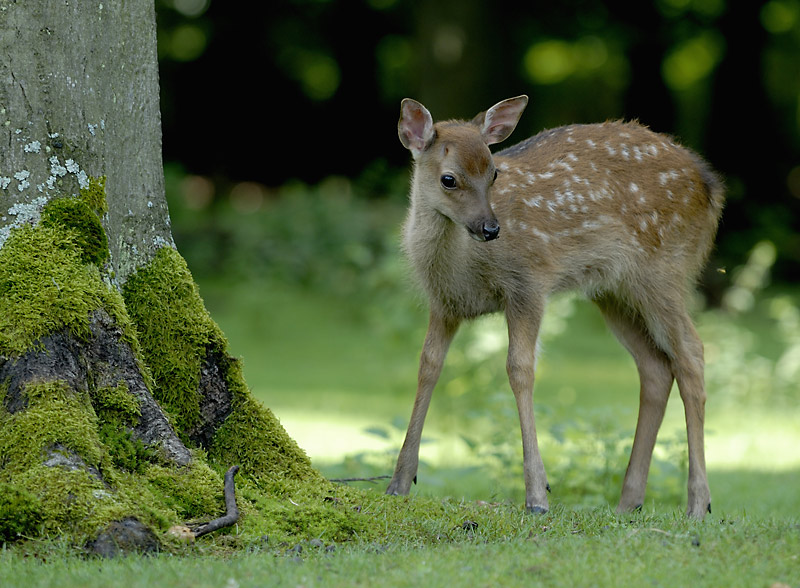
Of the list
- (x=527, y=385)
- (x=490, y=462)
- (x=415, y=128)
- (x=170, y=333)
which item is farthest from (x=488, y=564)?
(x=490, y=462)

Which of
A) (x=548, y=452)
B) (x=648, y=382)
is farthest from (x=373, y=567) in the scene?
(x=548, y=452)

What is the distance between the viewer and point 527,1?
76.9 feet

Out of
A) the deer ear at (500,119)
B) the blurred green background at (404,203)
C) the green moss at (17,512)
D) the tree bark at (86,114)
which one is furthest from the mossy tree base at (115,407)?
the deer ear at (500,119)

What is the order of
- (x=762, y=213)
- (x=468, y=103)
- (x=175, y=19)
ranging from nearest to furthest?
(x=468, y=103) < (x=762, y=213) < (x=175, y=19)

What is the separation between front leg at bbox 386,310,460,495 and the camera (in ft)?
19.2

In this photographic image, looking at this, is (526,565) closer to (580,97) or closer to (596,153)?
(596,153)

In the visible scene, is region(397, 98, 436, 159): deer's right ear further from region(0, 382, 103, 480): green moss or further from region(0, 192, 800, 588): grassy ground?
region(0, 382, 103, 480): green moss

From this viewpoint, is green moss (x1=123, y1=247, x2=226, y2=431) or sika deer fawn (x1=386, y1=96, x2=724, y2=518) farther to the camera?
sika deer fawn (x1=386, y1=96, x2=724, y2=518)

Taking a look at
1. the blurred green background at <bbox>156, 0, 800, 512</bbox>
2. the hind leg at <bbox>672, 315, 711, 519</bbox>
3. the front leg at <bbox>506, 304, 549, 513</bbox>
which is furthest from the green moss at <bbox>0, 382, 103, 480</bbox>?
the hind leg at <bbox>672, 315, 711, 519</bbox>

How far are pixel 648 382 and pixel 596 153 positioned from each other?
141 cm

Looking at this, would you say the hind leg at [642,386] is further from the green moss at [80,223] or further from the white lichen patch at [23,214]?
the white lichen patch at [23,214]

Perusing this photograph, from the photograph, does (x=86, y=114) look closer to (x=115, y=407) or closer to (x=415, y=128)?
(x=115, y=407)

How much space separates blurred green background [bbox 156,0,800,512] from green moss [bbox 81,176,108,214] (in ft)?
7.23

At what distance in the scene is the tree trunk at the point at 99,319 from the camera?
164 inches
